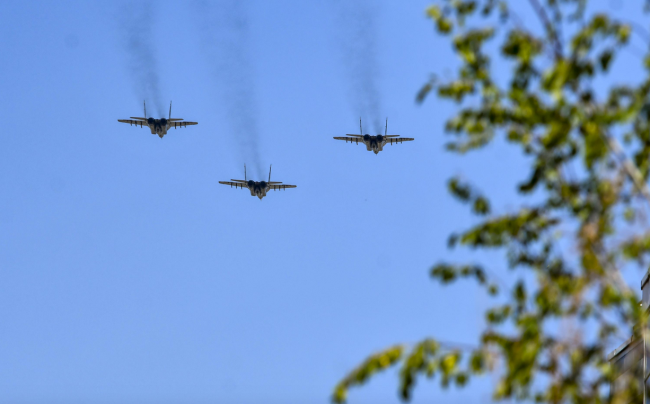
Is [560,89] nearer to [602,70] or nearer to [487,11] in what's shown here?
[602,70]

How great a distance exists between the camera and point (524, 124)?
12859 millimetres

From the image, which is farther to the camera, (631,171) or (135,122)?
(135,122)

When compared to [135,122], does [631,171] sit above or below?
below

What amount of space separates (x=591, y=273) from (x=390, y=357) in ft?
10.6

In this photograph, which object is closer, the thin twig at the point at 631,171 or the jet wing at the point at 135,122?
the thin twig at the point at 631,171

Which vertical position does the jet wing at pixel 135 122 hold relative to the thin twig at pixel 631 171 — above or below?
above

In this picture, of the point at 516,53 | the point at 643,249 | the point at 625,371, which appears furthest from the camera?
the point at 625,371

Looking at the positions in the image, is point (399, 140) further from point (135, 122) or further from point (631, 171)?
point (631, 171)

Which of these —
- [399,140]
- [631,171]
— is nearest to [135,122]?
[399,140]

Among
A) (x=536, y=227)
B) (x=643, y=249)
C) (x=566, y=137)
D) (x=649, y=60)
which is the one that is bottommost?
(x=643, y=249)

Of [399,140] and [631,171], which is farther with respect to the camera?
[399,140]

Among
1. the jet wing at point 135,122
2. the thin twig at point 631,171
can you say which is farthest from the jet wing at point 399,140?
the thin twig at point 631,171

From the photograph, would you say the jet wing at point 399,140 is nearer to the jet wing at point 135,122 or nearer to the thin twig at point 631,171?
the jet wing at point 135,122

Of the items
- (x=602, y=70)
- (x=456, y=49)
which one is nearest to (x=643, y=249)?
(x=602, y=70)
